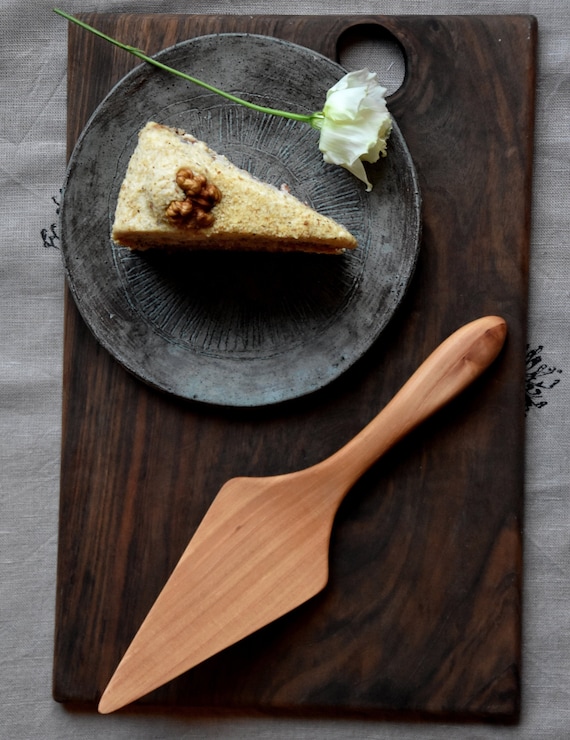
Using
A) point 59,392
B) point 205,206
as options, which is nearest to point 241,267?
point 205,206

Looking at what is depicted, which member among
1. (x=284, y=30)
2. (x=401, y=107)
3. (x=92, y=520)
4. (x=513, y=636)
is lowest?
(x=513, y=636)

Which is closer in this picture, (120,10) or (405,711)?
(405,711)

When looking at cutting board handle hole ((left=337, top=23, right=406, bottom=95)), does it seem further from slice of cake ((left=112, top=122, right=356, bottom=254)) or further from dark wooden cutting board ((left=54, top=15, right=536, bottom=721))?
slice of cake ((left=112, top=122, right=356, bottom=254))

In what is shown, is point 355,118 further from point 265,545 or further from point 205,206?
point 265,545

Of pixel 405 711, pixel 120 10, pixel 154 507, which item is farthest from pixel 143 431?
pixel 120 10

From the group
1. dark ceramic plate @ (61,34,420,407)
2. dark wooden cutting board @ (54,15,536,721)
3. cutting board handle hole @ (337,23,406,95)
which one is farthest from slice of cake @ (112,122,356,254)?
cutting board handle hole @ (337,23,406,95)

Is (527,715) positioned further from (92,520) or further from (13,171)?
(13,171)
